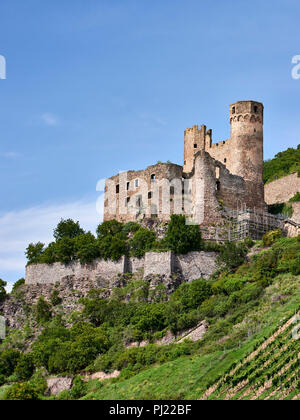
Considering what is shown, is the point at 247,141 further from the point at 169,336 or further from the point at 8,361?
the point at 8,361

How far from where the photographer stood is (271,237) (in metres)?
57.2

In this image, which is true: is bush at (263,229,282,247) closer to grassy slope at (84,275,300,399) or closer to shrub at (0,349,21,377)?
grassy slope at (84,275,300,399)

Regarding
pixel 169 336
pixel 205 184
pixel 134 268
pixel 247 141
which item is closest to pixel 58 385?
pixel 169 336

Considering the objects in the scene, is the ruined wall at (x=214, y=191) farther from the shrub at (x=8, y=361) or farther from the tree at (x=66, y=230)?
the shrub at (x=8, y=361)

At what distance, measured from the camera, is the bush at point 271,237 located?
57.1 m

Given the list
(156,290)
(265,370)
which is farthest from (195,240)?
(265,370)

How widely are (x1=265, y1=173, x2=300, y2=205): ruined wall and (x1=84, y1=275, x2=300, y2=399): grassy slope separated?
20777 millimetres

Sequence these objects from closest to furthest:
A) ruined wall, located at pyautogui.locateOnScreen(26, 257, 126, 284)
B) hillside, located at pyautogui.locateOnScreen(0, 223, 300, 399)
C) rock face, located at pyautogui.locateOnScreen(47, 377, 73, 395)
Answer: hillside, located at pyautogui.locateOnScreen(0, 223, 300, 399), rock face, located at pyautogui.locateOnScreen(47, 377, 73, 395), ruined wall, located at pyautogui.locateOnScreen(26, 257, 126, 284)

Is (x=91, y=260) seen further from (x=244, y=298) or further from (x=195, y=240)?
(x=244, y=298)

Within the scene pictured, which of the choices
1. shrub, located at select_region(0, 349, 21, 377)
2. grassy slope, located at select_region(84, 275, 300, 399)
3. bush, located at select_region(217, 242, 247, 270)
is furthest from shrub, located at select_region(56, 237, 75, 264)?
grassy slope, located at select_region(84, 275, 300, 399)

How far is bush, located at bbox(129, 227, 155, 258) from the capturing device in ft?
192

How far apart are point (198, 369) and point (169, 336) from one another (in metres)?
7.56

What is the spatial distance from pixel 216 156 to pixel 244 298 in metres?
20.1

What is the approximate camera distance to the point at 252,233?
60.6 m
